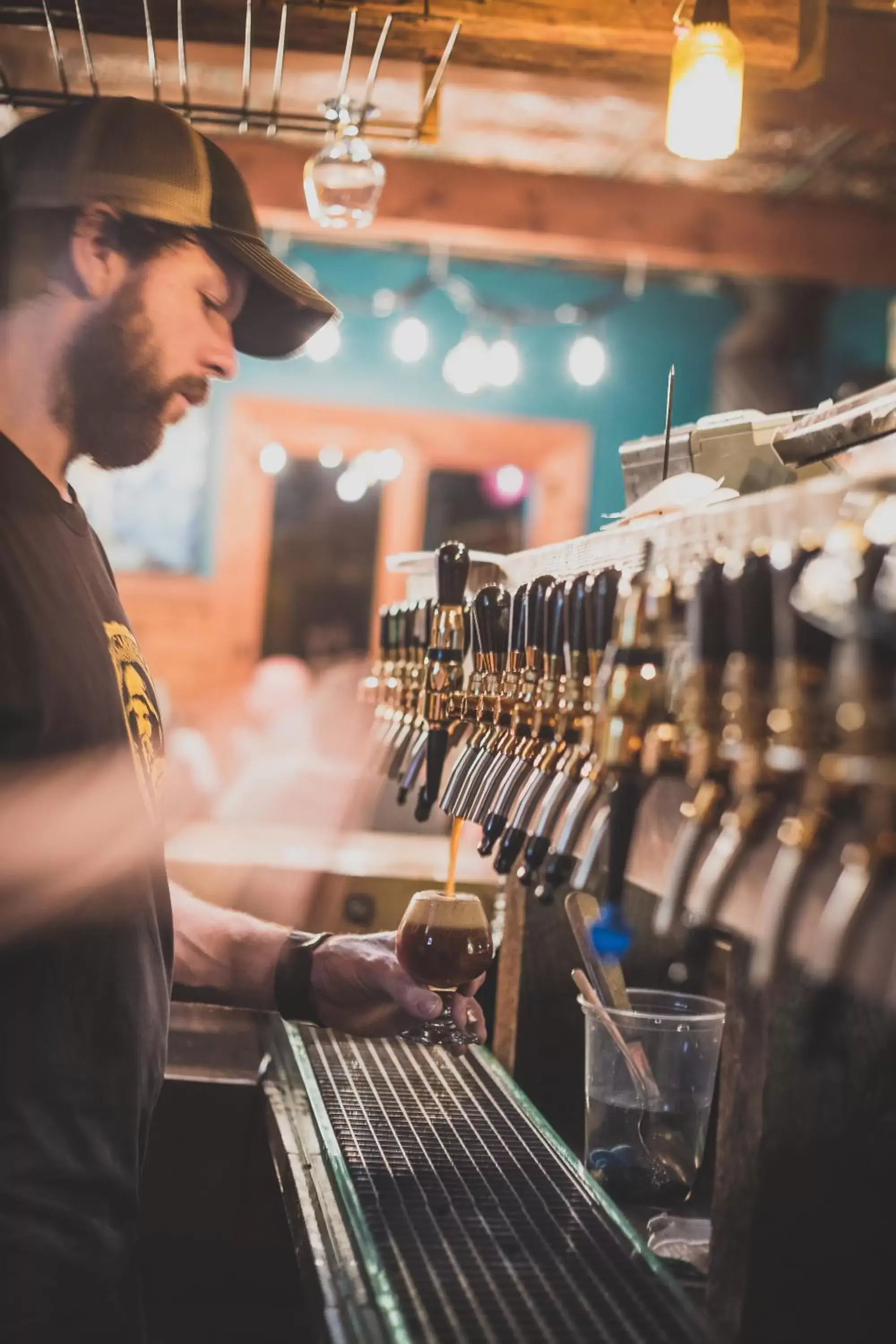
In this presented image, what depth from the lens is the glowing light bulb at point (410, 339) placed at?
662cm

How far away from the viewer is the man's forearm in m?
2.06

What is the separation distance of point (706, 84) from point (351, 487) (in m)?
5.18

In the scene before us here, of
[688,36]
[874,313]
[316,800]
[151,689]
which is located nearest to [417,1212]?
[151,689]

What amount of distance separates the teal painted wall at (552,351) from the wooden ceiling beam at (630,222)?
95 centimetres

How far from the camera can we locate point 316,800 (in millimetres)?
4223

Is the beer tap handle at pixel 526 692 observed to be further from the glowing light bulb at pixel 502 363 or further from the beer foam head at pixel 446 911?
the glowing light bulb at pixel 502 363

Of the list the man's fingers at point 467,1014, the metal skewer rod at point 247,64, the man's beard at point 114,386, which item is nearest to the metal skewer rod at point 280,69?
the metal skewer rod at point 247,64

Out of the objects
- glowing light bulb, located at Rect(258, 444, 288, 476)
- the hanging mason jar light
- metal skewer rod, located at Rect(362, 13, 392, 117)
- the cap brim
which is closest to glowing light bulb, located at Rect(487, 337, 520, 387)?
glowing light bulb, located at Rect(258, 444, 288, 476)

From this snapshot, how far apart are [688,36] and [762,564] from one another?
1.64 meters

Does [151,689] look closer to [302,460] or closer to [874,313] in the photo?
[302,460]

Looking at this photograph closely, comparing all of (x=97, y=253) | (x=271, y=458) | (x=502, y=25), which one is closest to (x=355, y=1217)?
(x=97, y=253)

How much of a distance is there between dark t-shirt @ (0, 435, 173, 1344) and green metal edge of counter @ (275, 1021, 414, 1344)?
0.25 metres

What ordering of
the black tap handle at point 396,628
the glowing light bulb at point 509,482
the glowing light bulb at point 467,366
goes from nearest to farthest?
the black tap handle at point 396,628
the glowing light bulb at point 467,366
the glowing light bulb at point 509,482

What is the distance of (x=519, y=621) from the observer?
152cm
